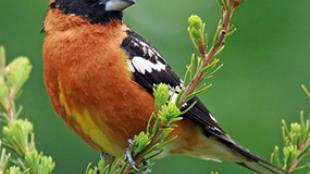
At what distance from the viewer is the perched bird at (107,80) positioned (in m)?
3.14

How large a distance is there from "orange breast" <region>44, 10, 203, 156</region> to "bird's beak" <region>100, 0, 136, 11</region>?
16cm

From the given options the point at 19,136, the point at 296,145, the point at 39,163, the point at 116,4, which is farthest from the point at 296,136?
the point at 116,4

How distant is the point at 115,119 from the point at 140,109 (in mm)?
122

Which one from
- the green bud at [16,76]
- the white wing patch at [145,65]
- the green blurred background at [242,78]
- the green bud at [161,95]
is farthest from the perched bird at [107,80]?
the green blurred background at [242,78]

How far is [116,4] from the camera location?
3.45 meters

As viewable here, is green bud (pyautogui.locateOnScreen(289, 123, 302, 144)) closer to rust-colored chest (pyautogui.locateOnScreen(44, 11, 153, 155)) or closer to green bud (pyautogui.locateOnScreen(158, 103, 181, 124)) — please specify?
green bud (pyautogui.locateOnScreen(158, 103, 181, 124))

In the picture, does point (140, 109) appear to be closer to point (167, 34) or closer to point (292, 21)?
point (292, 21)

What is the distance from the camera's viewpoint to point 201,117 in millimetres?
3424

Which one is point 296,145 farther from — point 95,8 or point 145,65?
point 95,8

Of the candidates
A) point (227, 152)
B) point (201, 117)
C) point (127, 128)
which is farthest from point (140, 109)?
point (227, 152)

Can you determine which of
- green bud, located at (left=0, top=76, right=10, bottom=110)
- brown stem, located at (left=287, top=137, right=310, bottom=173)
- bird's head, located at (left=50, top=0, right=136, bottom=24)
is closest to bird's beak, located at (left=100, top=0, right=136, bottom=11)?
bird's head, located at (left=50, top=0, right=136, bottom=24)

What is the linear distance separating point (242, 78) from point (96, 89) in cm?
230

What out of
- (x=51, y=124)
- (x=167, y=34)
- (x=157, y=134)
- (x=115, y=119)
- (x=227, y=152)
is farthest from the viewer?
(x=167, y=34)

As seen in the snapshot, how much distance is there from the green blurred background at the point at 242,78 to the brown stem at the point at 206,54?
2832 millimetres
